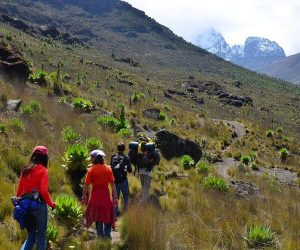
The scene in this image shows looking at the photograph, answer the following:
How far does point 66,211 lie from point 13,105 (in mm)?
7940

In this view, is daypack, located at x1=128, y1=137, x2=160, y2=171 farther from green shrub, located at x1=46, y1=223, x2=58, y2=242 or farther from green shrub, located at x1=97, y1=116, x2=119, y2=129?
green shrub, located at x1=97, y1=116, x2=119, y2=129

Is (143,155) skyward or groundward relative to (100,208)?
skyward

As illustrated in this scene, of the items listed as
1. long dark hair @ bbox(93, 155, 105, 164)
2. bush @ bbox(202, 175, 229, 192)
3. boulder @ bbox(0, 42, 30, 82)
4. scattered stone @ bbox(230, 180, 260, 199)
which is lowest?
scattered stone @ bbox(230, 180, 260, 199)

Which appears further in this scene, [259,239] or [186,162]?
[186,162]

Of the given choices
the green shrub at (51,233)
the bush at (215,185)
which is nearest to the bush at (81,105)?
the bush at (215,185)

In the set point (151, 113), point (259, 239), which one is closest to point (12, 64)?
point (151, 113)

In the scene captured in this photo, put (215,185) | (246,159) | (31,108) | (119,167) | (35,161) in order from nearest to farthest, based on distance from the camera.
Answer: (35,161)
(119,167)
(215,185)
(31,108)
(246,159)

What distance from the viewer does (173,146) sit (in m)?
18.3

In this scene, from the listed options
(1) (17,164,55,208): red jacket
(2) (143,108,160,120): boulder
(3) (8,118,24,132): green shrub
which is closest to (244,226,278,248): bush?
(1) (17,164,55,208): red jacket

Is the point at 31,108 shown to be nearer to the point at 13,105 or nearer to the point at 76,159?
the point at 13,105

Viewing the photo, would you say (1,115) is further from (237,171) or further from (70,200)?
(237,171)

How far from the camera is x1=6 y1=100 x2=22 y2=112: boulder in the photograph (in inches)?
585

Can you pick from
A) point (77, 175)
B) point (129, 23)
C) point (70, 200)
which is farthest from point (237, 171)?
point (129, 23)

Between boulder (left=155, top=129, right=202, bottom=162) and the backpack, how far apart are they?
27.5 ft
